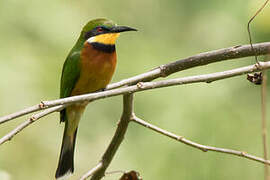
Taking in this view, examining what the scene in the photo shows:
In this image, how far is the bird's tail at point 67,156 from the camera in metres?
3.07

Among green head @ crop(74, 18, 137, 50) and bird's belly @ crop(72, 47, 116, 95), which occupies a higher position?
green head @ crop(74, 18, 137, 50)

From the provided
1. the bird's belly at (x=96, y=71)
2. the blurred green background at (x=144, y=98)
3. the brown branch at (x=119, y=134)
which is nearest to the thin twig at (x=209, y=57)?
the brown branch at (x=119, y=134)

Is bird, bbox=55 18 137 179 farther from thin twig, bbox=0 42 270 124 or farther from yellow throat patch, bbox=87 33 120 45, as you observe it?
thin twig, bbox=0 42 270 124

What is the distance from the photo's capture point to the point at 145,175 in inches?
108

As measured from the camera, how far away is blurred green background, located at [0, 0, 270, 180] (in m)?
2.71

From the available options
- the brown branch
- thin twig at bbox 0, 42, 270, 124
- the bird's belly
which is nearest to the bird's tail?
the bird's belly

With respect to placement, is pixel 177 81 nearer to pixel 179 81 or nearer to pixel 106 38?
pixel 179 81

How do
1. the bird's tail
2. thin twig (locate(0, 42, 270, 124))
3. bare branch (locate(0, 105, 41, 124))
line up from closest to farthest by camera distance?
bare branch (locate(0, 105, 41, 124))
thin twig (locate(0, 42, 270, 124))
the bird's tail

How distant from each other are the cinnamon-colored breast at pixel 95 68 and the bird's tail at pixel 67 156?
12.1 inches

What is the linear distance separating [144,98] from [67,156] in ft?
2.19

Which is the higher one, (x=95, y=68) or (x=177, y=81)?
(x=177, y=81)

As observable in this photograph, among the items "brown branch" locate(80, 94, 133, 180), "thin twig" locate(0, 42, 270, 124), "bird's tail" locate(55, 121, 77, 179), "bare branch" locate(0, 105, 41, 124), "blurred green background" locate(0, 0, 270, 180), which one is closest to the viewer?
"bare branch" locate(0, 105, 41, 124)

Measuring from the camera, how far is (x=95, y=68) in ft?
10.2

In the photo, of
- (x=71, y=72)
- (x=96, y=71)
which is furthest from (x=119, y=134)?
(x=71, y=72)
